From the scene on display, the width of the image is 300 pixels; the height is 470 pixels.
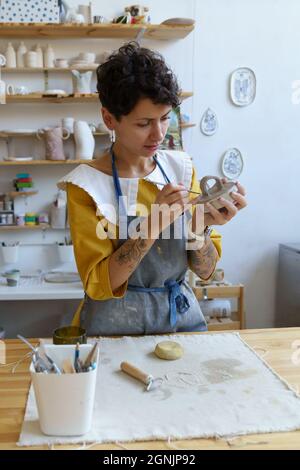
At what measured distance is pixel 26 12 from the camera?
8.44 feet

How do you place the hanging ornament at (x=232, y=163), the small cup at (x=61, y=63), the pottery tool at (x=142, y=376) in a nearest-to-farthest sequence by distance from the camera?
the pottery tool at (x=142, y=376)
the small cup at (x=61, y=63)
the hanging ornament at (x=232, y=163)

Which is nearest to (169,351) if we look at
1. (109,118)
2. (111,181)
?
(111,181)

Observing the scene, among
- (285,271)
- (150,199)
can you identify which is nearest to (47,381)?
(150,199)

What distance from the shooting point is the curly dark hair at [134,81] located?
107 centimetres

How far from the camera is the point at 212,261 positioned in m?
1.27

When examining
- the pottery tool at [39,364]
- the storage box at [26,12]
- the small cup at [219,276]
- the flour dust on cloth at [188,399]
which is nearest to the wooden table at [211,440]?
the flour dust on cloth at [188,399]

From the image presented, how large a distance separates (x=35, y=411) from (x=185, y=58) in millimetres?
2475

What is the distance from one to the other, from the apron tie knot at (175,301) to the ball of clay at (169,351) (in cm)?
13

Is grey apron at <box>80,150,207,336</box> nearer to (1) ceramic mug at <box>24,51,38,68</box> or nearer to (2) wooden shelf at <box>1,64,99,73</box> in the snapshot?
(2) wooden shelf at <box>1,64,99,73</box>

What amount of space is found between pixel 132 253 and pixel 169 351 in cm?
24

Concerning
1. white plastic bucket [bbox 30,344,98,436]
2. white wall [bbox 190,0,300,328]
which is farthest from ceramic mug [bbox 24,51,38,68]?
white plastic bucket [bbox 30,344,98,436]

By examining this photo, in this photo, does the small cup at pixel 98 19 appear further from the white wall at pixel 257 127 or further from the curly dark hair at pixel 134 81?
the curly dark hair at pixel 134 81

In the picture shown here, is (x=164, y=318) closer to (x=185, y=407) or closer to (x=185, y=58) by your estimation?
(x=185, y=407)

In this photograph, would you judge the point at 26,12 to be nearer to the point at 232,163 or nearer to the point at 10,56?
the point at 10,56
